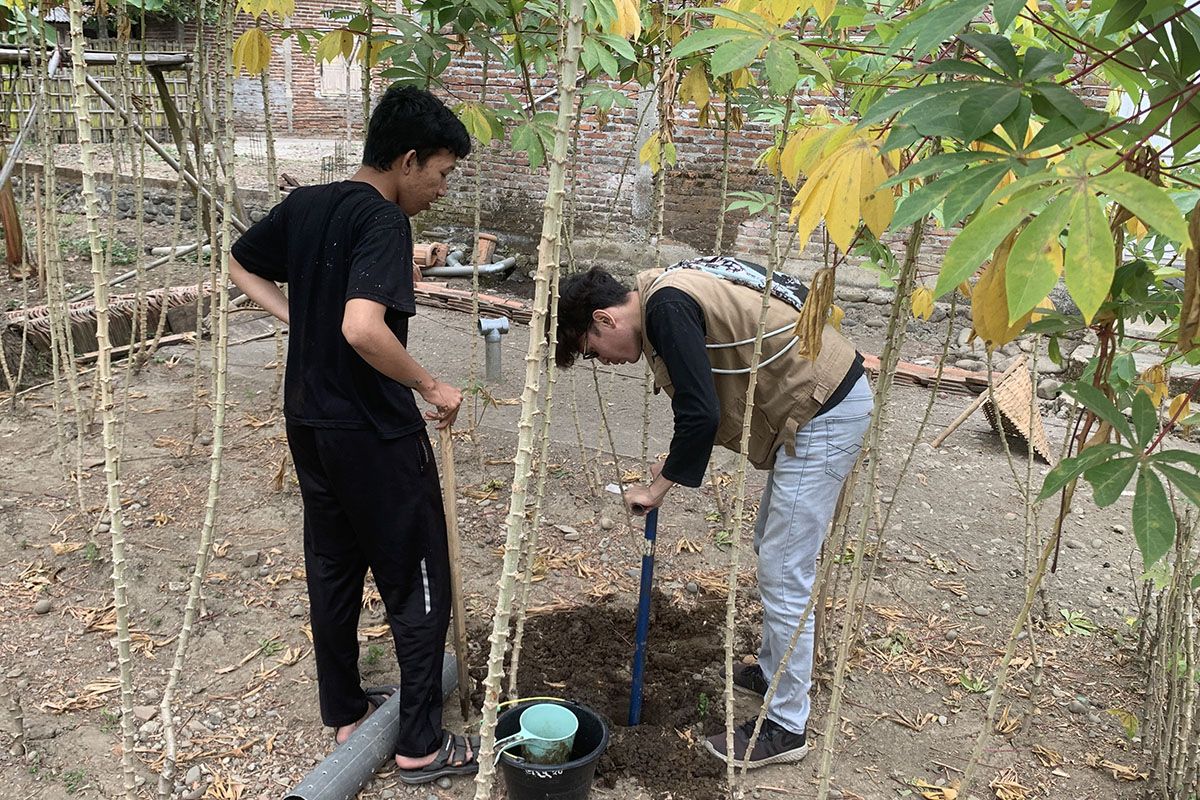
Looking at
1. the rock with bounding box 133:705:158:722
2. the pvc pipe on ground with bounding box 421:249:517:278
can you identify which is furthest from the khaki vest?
the pvc pipe on ground with bounding box 421:249:517:278

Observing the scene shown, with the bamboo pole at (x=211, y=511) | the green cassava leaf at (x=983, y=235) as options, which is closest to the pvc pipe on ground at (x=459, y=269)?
the bamboo pole at (x=211, y=511)

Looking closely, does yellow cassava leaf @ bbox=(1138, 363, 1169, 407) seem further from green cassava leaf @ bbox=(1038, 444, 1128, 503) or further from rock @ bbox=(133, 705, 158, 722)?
rock @ bbox=(133, 705, 158, 722)

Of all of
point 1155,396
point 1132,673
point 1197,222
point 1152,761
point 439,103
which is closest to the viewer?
point 1197,222

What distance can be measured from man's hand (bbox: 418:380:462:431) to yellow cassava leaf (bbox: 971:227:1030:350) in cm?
128

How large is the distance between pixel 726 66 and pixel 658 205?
7.06 ft

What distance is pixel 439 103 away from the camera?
2021 millimetres

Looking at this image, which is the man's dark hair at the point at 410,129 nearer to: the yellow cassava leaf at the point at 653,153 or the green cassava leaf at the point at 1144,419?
the yellow cassava leaf at the point at 653,153

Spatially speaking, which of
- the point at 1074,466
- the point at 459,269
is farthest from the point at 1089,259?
the point at 459,269

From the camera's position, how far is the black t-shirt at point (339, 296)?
194cm

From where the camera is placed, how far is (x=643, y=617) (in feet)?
7.92

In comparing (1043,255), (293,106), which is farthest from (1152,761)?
(293,106)

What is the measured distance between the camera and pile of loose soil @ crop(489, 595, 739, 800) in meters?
2.37

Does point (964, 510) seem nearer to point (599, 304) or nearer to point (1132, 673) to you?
point (1132, 673)

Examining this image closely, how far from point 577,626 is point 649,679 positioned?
36cm
